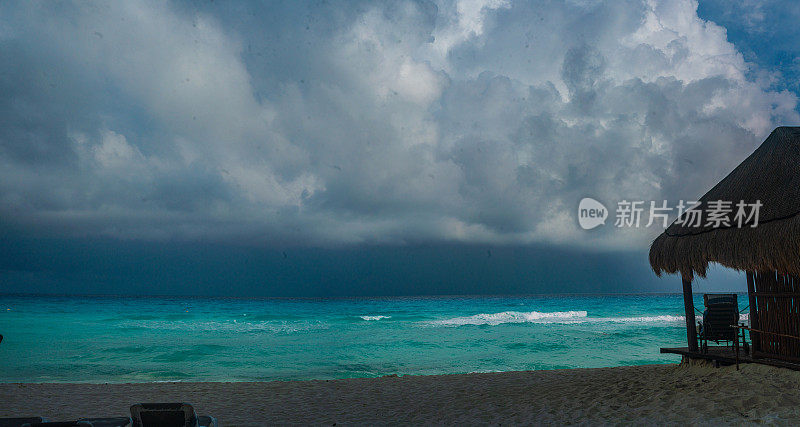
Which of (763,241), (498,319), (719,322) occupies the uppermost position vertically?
(763,241)

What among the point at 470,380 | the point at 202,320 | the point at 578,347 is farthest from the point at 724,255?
the point at 202,320

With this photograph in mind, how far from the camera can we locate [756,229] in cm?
645

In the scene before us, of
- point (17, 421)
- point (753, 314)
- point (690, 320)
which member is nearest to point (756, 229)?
point (753, 314)

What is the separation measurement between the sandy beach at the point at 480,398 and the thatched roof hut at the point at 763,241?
70 centimetres

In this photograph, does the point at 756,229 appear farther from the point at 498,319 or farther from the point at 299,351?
the point at 498,319

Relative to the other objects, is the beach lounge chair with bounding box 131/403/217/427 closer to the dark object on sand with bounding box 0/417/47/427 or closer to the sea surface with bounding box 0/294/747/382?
the dark object on sand with bounding box 0/417/47/427

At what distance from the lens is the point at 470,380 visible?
990 cm

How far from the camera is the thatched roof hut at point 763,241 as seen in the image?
20.1ft

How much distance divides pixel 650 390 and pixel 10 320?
128 feet

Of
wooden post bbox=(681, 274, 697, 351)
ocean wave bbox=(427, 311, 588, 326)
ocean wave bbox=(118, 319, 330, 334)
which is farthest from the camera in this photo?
ocean wave bbox=(427, 311, 588, 326)

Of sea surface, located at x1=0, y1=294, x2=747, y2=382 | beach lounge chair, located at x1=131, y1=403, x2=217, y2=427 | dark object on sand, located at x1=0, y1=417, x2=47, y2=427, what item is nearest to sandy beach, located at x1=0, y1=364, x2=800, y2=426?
beach lounge chair, located at x1=131, y1=403, x2=217, y2=427

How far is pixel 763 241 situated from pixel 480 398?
449 centimetres

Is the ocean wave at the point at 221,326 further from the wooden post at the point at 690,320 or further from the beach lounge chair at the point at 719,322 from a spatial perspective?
the beach lounge chair at the point at 719,322

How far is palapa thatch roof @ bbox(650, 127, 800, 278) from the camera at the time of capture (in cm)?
604
